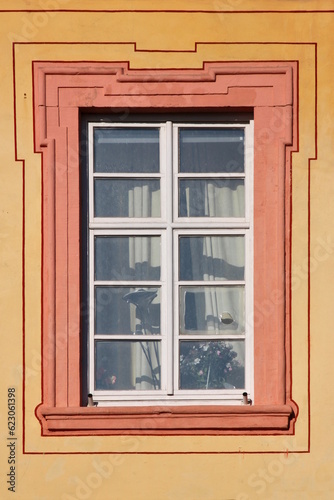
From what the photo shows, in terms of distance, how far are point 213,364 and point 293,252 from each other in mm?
940

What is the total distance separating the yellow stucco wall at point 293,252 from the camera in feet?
28.2

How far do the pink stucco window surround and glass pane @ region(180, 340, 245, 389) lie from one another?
19cm

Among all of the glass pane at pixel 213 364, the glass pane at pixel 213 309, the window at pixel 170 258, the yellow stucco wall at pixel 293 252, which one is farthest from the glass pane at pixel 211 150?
the glass pane at pixel 213 364

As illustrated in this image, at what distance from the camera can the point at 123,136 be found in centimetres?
893

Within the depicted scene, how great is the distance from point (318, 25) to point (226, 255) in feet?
5.57

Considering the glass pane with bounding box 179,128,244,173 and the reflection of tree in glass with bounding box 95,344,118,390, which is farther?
the glass pane with bounding box 179,128,244,173

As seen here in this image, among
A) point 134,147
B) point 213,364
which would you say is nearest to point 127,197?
point 134,147

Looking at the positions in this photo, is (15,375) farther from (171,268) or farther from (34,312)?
(171,268)

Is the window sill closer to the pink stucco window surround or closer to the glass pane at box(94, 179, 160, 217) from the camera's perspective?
the pink stucco window surround

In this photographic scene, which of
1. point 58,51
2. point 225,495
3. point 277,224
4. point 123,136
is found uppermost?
point 58,51

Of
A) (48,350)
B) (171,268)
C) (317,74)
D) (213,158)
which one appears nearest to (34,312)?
(48,350)

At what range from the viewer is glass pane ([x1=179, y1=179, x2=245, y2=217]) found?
8922 mm

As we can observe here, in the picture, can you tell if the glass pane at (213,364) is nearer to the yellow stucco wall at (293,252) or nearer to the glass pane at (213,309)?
the glass pane at (213,309)

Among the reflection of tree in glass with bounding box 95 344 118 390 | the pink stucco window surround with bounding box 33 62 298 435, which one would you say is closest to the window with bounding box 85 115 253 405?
the reflection of tree in glass with bounding box 95 344 118 390
